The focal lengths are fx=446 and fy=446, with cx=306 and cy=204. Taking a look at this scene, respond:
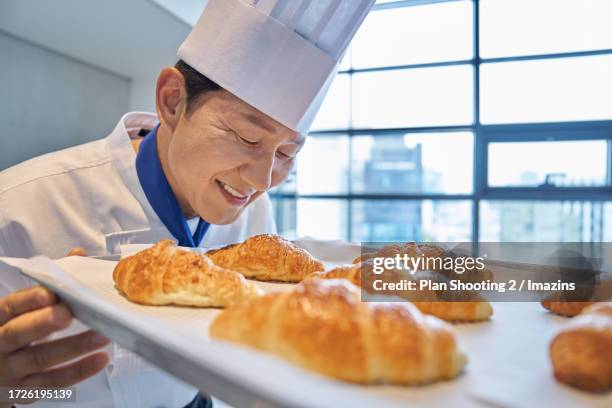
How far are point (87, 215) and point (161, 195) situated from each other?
8.5 inches

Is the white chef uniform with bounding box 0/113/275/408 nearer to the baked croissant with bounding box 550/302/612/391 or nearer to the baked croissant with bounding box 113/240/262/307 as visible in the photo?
the baked croissant with bounding box 113/240/262/307

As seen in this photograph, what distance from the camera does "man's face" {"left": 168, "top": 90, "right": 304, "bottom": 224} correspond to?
96cm

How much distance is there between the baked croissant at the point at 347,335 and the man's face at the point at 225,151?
20.2 inches

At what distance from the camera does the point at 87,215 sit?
119 centimetres

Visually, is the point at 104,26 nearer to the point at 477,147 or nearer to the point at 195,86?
the point at 195,86

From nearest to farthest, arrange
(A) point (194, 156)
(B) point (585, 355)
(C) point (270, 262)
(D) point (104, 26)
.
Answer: (B) point (585, 355)
(C) point (270, 262)
(A) point (194, 156)
(D) point (104, 26)

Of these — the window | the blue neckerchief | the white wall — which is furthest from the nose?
the window

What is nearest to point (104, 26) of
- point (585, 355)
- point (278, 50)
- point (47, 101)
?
point (47, 101)

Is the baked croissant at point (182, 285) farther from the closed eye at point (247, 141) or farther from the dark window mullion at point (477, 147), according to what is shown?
the dark window mullion at point (477, 147)

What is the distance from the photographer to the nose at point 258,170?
962mm

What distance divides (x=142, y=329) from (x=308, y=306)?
6.4 inches

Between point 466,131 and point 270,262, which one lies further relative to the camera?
point 466,131

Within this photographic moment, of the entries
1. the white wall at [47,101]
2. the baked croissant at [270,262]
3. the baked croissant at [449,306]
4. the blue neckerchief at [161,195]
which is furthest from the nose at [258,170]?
the white wall at [47,101]

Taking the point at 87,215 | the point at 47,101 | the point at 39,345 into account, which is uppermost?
the point at 47,101
